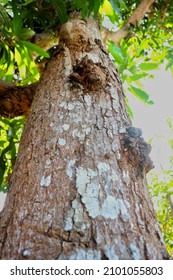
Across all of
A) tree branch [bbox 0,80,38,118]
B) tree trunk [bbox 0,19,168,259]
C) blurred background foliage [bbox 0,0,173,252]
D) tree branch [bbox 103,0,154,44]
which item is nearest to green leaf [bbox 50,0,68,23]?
blurred background foliage [bbox 0,0,173,252]

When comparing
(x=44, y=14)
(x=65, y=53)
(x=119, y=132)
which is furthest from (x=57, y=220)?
(x=44, y=14)

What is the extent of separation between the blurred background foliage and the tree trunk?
0.64 metres

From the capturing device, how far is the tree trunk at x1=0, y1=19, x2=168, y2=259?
854mm

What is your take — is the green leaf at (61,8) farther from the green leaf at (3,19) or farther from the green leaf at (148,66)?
the green leaf at (148,66)

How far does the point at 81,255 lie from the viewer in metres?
0.81

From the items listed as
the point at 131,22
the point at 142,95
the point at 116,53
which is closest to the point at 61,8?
the point at 116,53

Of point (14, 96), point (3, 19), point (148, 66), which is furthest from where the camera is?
point (148, 66)

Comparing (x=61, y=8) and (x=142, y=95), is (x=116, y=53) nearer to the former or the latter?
(x=142, y=95)

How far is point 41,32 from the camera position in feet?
9.15

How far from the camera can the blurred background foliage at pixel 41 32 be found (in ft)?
6.98

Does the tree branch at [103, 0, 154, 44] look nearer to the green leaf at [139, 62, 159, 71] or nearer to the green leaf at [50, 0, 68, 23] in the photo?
the green leaf at [139, 62, 159, 71]

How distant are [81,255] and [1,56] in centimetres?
176

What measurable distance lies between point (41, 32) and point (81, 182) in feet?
6.95

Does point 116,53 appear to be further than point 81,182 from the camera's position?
Yes
